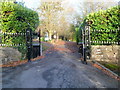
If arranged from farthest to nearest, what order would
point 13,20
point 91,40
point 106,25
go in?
point 91,40 < point 106,25 < point 13,20

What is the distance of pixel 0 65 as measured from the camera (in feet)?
16.3

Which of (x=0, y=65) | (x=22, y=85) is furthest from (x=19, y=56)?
(x=22, y=85)

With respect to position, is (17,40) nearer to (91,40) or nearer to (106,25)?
(91,40)

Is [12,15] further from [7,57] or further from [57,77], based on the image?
[57,77]

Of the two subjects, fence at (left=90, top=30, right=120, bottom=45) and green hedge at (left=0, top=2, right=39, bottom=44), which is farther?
fence at (left=90, top=30, right=120, bottom=45)

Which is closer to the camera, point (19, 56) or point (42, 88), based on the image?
point (42, 88)

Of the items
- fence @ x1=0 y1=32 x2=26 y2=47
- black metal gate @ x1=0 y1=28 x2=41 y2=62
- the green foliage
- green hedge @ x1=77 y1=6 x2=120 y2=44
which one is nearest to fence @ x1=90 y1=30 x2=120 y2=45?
green hedge @ x1=77 y1=6 x2=120 y2=44

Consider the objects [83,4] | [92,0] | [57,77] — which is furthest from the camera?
[83,4]

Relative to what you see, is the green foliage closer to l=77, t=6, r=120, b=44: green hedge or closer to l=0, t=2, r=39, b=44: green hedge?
l=77, t=6, r=120, b=44: green hedge

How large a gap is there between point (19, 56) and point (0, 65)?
110 centimetres

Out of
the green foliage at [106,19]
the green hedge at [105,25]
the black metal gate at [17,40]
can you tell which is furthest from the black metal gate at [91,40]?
the black metal gate at [17,40]

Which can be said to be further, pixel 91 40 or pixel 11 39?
pixel 91 40

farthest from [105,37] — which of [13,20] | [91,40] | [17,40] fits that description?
[13,20]

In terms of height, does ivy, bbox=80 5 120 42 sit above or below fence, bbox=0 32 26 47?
above
